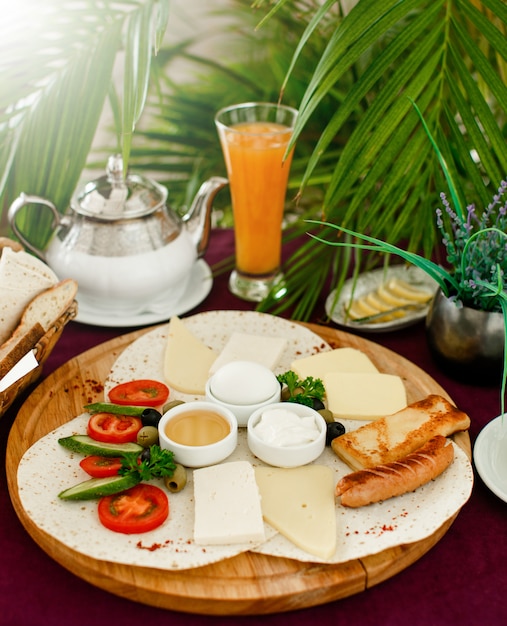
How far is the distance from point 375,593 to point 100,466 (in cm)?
59

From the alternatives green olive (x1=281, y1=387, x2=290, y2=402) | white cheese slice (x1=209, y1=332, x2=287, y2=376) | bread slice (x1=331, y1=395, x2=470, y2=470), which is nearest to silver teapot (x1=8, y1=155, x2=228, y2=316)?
white cheese slice (x1=209, y1=332, x2=287, y2=376)

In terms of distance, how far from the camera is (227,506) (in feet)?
4.48

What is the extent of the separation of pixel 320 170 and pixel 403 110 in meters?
0.68

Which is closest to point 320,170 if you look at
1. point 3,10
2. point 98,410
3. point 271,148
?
point 271,148

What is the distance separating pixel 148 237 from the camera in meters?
2.07

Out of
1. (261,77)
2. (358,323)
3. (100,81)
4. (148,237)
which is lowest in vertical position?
(358,323)

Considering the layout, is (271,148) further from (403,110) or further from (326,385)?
(326,385)

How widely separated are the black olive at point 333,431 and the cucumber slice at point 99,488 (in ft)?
1.40

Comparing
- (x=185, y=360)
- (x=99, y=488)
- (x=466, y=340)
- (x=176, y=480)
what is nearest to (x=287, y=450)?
(x=176, y=480)

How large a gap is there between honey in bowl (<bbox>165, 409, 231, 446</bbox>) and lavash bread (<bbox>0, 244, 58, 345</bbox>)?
18.7 inches

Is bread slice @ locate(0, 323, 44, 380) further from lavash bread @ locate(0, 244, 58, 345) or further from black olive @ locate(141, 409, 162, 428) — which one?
black olive @ locate(141, 409, 162, 428)

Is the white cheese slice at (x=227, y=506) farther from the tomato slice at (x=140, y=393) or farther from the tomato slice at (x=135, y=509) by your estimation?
the tomato slice at (x=140, y=393)

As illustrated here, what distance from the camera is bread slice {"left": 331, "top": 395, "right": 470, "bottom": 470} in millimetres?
1514

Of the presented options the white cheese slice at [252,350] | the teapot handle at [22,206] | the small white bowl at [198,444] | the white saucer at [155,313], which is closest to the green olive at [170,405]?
the small white bowl at [198,444]
